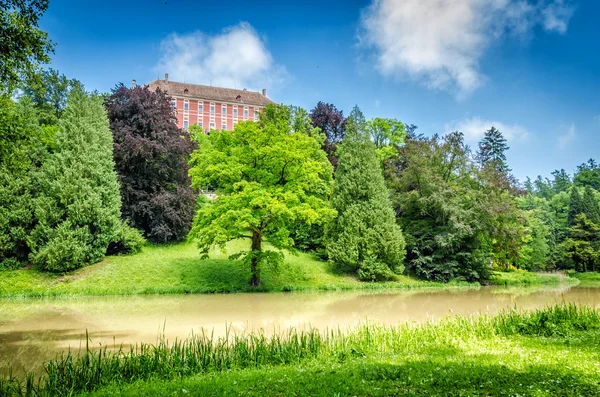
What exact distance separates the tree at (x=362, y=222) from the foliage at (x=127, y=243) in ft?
42.8

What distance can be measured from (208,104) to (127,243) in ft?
149

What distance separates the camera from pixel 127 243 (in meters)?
26.0

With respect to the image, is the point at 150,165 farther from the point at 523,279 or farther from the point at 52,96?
the point at 523,279

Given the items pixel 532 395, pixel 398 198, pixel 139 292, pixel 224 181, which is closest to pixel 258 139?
pixel 224 181

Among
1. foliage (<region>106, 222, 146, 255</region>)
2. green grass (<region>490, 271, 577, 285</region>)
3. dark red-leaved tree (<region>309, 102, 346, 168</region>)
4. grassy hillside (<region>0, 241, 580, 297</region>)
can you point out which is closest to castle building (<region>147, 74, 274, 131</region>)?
dark red-leaved tree (<region>309, 102, 346, 168</region>)

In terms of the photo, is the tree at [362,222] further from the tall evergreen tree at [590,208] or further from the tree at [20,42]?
the tall evergreen tree at [590,208]

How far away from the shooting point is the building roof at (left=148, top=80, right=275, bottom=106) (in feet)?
214

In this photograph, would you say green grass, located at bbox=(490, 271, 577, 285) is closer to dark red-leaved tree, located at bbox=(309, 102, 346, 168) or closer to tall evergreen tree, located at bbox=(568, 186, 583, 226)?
tall evergreen tree, located at bbox=(568, 186, 583, 226)

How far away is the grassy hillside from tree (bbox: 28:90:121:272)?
3.81 ft

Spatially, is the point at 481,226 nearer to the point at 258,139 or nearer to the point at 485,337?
the point at 258,139

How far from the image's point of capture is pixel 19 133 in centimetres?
1146

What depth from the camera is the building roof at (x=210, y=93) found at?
2569 inches

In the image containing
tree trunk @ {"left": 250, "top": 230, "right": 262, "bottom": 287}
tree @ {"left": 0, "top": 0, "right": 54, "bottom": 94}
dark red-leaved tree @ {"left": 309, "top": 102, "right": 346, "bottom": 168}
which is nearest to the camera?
tree @ {"left": 0, "top": 0, "right": 54, "bottom": 94}

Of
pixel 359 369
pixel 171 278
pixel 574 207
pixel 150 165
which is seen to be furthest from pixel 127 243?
pixel 574 207
